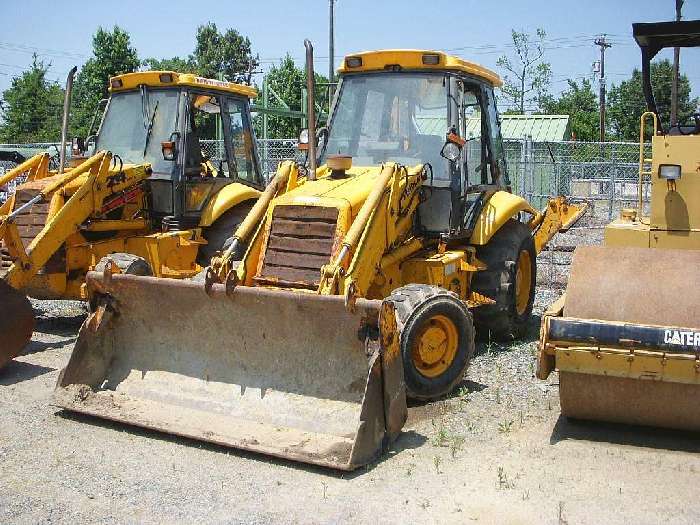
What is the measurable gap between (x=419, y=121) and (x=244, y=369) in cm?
303

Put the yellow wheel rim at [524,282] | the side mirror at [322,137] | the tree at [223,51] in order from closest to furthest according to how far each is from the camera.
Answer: the side mirror at [322,137], the yellow wheel rim at [524,282], the tree at [223,51]

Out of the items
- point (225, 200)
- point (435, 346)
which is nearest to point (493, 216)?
point (435, 346)

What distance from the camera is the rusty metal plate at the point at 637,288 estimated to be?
4.78 m

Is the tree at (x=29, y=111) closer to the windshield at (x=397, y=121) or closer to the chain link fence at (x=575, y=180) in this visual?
the chain link fence at (x=575, y=180)

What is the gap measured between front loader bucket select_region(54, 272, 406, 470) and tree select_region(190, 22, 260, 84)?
5701cm

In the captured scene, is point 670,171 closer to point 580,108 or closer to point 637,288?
point 637,288

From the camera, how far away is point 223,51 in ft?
203

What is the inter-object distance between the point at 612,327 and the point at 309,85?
2.85m

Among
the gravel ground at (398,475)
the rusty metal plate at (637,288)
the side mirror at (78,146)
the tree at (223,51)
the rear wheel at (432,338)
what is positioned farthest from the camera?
the tree at (223,51)

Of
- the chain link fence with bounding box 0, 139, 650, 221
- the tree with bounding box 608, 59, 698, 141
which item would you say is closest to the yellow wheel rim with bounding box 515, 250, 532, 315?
the chain link fence with bounding box 0, 139, 650, 221

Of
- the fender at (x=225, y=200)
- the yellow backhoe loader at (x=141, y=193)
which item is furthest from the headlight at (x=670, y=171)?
the fender at (x=225, y=200)

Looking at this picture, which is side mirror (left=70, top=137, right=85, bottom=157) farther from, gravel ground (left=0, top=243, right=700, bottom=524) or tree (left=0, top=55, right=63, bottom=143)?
tree (left=0, top=55, right=63, bottom=143)

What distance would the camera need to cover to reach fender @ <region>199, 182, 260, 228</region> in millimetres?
9617

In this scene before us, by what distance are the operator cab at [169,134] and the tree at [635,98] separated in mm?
48860
